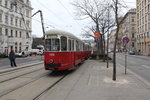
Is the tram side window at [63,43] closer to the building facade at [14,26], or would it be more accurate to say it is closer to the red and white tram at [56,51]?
the red and white tram at [56,51]

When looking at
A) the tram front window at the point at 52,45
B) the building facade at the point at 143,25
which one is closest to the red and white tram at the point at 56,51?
the tram front window at the point at 52,45

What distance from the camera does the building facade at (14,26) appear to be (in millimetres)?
48500

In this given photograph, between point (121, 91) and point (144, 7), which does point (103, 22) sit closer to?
point (121, 91)

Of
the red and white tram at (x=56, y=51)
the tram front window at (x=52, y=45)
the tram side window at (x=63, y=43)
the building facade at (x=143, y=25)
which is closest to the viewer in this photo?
the red and white tram at (x=56, y=51)

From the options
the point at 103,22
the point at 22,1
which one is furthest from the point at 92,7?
the point at 22,1

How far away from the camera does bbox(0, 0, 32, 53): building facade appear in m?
48.5

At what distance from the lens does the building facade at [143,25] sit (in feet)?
201

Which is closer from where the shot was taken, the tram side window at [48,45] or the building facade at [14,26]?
the tram side window at [48,45]

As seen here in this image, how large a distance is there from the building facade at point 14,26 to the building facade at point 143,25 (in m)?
39.0

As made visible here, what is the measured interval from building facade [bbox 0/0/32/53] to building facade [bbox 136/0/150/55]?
39.0 metres

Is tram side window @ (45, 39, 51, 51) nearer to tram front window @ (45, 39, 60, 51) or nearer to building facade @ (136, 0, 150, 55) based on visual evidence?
tram front window @ (45, 39, 60, 51)

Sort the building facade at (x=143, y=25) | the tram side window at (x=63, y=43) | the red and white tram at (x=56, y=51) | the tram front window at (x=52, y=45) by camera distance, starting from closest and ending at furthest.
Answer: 1. the red and white tram at (x=56, y=51)
2. the tram front window at (x=52, y=45)
3. the tram side window at (x=63, y=43)
4. the building facade at (x=143, y=25)

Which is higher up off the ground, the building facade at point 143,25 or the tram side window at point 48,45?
the building facade at point 143,25

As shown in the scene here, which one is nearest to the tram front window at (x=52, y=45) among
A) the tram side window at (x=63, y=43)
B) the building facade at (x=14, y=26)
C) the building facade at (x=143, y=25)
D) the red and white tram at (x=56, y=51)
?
the red and white tram at (x=56, y=51)
